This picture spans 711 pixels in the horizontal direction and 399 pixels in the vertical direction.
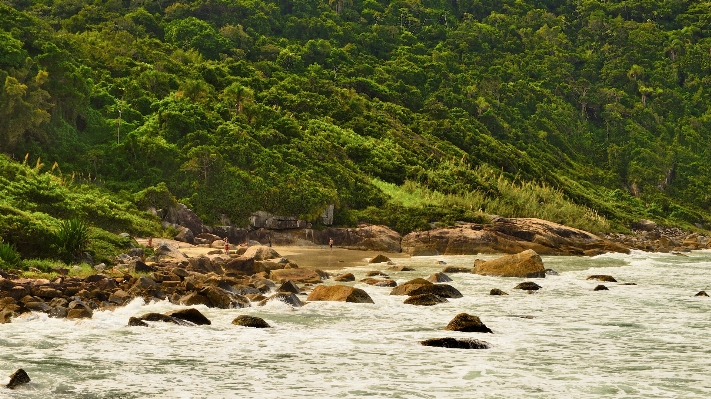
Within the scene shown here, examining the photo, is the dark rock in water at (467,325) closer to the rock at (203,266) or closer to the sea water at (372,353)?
the sea water at (372,353)

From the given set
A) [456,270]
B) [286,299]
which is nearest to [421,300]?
[286,299]

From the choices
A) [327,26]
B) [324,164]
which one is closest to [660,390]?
[324,164]

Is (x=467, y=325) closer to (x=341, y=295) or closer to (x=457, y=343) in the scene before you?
(x=457, y=343)

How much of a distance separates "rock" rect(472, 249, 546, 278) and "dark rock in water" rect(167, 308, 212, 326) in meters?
17.9

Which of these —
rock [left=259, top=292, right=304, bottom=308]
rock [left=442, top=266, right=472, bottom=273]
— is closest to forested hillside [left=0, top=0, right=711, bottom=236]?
rock [left=442, top=266, right=472, bottom=273]

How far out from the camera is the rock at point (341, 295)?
26875 millimetres

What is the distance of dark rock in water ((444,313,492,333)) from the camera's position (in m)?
22.0

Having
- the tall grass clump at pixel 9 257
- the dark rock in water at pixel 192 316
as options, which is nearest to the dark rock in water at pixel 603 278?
the dark rock in water at pixel 192 316

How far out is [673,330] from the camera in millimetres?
23766

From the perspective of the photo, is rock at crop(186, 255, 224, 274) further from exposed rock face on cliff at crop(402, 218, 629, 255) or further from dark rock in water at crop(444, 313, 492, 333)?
exposed rock face on cliff at crop(402, 218, 629, 255)

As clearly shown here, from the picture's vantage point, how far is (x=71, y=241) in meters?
29.7

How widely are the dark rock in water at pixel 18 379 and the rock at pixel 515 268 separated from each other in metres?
24.5

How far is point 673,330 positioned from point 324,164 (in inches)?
1540

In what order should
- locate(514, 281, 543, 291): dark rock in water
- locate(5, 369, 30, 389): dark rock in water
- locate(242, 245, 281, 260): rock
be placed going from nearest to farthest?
locate(5, 369, 30, 389): dark rock in water < locate(514, 281, 543, 291): dark rock in water < locate(242, 245, 281, 260): rock
